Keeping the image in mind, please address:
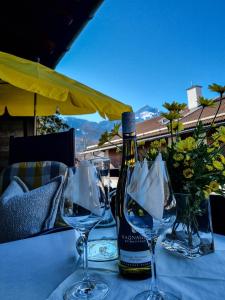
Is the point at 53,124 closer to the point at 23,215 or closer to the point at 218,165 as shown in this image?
the point at 23,215

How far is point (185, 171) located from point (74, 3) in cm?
292

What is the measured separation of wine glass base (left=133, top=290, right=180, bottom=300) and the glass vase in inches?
7.8

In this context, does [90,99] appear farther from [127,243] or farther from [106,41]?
[106,41]

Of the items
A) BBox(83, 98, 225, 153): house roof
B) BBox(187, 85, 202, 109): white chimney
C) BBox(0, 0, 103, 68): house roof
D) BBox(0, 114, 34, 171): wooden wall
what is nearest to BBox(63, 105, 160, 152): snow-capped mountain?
BBox(83, 98, 225, 153): house roof

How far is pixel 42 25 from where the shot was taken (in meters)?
3.48

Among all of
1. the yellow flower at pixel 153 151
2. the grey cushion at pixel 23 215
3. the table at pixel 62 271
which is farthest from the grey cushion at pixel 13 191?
the yellow flower at pixel 153 151

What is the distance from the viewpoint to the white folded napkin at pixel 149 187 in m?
0.54

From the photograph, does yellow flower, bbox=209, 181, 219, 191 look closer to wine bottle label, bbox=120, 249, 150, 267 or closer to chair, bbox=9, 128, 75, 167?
wine bottle label, bbox=120, 249, 150, 267

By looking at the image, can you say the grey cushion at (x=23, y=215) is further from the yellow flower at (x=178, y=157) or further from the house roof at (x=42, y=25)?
the house roof at (x=42, y=25)

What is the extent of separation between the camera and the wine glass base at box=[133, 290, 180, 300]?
0.52 m

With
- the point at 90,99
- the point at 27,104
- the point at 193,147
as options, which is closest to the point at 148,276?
the point at 193,147

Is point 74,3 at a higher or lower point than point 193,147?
higher

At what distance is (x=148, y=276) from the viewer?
1.99 feet

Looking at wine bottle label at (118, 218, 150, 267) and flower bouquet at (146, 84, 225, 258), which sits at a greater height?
flower bouquet at (146, 84, 225, 258)
